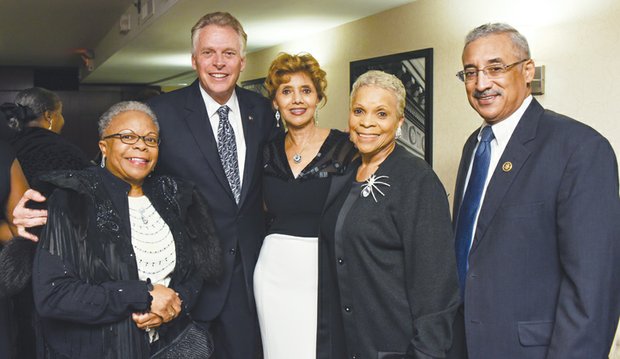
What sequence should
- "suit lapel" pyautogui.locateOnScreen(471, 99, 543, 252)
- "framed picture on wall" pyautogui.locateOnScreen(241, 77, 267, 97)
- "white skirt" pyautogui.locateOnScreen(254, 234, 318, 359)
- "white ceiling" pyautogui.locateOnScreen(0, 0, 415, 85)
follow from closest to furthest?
"suit lapel" pyautogui.locateOnScreen(471, 99, 543, 252) → "white skirt" pyautogui.locateOnScreen(254, 234, 318, 359) → "white ceiling" pyautogui.locateOnScreen(0, 0, 415, 85) → "framed picture on wall" pyautogui.locateOnScreen(241, 77, 267, 97)

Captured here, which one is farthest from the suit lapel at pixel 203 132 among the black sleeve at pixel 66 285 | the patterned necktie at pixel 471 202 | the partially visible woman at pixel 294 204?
the patterned necktie at pixel 471 202

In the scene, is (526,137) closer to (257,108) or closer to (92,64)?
(257,108)

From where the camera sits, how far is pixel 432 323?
185cm

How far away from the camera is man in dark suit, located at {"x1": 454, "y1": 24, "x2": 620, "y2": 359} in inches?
65.8

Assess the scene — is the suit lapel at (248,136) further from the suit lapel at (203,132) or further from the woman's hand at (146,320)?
the woman's hand at (146,320)

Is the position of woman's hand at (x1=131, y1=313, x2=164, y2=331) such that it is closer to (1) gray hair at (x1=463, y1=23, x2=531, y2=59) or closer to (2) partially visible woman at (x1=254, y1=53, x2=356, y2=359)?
(2) partially visible woman at (x1=254, y1=53, x2=356, y2=359)

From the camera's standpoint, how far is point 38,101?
417 centimetres

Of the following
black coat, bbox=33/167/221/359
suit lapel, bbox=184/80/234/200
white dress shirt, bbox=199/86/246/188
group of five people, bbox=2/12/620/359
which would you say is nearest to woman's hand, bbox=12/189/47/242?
group of five people, bbox=2/12/620/359

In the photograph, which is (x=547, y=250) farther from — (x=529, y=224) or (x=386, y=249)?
(x=386, y=249)

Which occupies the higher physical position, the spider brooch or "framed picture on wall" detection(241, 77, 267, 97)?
"framed picture on wall" detection(241, 77, 267, 97)

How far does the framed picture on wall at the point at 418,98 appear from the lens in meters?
4.77

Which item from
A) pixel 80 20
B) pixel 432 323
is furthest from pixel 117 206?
pixel 80 20

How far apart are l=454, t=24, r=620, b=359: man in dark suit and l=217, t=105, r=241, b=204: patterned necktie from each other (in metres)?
0.96

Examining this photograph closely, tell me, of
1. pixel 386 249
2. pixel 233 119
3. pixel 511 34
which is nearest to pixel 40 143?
pixel 233 119
